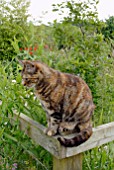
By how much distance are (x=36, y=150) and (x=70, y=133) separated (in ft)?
0.73

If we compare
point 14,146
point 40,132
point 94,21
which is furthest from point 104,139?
point 94,21

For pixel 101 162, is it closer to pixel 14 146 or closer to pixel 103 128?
pixel 103 128

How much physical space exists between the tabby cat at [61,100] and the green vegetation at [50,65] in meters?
0.19

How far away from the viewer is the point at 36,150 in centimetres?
128

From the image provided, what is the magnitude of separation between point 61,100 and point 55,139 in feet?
0.53

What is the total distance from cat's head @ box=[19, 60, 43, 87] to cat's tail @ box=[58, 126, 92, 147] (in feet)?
0.81

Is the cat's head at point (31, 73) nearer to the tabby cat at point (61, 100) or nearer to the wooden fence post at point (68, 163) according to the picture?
the tabby cat at point (61, 100)

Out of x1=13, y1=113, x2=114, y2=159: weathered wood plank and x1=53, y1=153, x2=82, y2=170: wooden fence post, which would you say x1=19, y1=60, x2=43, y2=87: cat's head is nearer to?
x1=13, y1=113, x2=114, y2=159: weathered wood plank

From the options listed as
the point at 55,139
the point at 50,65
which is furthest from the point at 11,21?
the point at 55,139

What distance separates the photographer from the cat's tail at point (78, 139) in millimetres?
1019

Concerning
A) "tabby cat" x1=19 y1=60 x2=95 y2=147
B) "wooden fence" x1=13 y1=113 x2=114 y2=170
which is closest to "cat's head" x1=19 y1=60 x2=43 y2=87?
"tabby cat" x1=19 y1=60 x2=95 y2=147

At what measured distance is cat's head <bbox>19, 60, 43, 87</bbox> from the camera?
A: 1054mm

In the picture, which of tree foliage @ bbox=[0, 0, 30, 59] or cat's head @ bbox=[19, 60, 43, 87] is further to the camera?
tree foliage @ bbox=[0, 0, 30, 59]

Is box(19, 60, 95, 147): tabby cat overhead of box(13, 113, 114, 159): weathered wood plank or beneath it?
overhead
